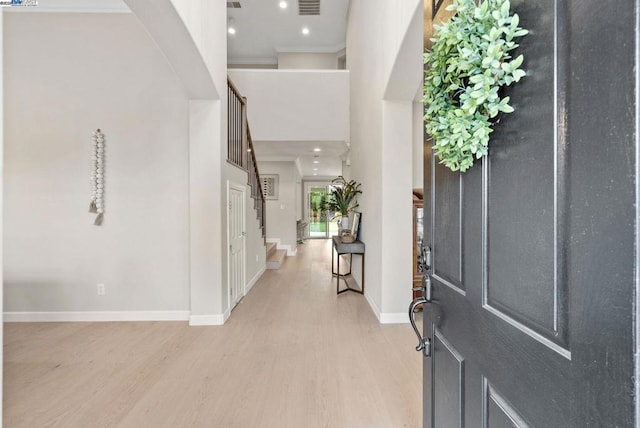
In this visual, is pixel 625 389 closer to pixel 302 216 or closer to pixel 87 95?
pixel 87 95

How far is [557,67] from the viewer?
0.60 meters

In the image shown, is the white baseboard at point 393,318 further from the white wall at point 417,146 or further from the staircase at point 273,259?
the staircase at point 273,259

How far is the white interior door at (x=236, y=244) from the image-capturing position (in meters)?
3.95

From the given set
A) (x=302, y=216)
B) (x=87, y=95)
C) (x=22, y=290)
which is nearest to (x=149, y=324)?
(x=22, y=290)

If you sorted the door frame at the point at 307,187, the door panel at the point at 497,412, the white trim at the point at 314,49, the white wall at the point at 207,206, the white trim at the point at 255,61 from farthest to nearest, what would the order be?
the door frame at the point at 307,187 < the white trim at the point at 255,61 < the white trim at the point at 314,49 < the white wall at the point at 207,206 < the door panel at the point at 497,412

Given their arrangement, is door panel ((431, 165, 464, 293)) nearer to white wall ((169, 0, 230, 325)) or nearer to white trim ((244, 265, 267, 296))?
white wall ((169, 0, 230, 325))

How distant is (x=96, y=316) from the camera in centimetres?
358

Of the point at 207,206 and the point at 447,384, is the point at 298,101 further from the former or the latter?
the point at 447,384

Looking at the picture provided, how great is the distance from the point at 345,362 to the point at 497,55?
8.09 ft

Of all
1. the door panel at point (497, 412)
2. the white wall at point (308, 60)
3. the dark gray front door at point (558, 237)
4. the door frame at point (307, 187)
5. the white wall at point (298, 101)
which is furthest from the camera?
the door frame at point (307, 187)

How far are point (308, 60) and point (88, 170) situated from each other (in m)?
6.16

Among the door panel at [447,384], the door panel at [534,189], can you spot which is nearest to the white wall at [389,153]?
the door panel at [534,189]

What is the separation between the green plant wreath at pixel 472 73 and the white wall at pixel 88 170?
3.24 m

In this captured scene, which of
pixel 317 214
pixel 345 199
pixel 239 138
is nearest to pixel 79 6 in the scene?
pixel 239 138
